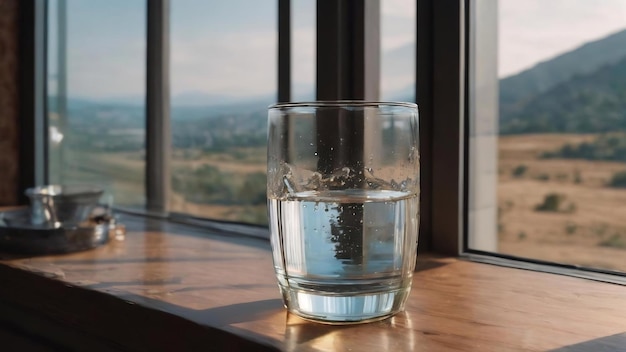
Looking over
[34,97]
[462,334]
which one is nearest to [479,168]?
[462,334]

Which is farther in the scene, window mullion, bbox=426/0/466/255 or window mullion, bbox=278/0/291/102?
window mullion, bbox=278/0/291/102

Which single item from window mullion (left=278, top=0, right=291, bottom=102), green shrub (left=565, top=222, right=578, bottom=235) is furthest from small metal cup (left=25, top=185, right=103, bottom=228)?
green shrub (left=565, top=222, right=578, bottom=235)

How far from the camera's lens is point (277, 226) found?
0.59m

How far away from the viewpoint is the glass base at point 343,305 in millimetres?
571

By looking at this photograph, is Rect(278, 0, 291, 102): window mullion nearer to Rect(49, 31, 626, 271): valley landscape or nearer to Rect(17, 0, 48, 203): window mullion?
Rect(49, 31, 626, 271): valley landscape

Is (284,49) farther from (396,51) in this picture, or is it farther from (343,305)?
(343,305)

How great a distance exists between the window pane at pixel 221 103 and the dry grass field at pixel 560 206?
0.42m

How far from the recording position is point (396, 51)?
1.01m

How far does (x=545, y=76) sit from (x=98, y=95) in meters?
1.03

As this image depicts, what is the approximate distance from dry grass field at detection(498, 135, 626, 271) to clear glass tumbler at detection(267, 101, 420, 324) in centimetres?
35

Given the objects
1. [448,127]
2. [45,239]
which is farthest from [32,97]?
[448,127]

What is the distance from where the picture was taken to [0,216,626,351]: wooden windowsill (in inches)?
21.6

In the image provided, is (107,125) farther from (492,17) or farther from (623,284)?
(623,284)

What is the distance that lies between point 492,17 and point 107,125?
3.08 feet
